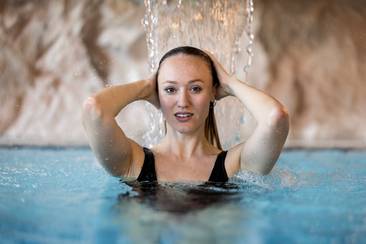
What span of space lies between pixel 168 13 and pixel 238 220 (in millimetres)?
2577

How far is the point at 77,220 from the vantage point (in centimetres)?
157

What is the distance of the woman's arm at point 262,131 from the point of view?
1.78 meters

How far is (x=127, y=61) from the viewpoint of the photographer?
4672 millimetres

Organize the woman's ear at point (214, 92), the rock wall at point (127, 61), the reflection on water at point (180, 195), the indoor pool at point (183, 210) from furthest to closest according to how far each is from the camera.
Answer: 1. the rock wall at point (127, 61)
2. the woman's ear at point (214, 92)
3. the reflection on water at point (180, 195)
4. the indoor pool at point (183, 210)

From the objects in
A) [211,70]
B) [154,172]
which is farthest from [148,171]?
[211,70]

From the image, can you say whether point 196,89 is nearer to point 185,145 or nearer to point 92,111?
point 185,145

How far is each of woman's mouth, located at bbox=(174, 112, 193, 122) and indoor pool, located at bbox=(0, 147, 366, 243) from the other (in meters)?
0.20

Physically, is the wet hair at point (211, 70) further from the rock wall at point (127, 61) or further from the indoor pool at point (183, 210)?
the rock wall at point (127, 61)

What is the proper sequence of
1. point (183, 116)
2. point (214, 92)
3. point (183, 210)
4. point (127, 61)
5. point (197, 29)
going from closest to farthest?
point (183, 210) → point (183, 116) → point (214, 92) → point (197, 29) → point (127, 61)

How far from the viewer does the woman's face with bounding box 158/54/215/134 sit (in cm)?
187

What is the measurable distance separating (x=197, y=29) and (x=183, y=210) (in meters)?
2.17

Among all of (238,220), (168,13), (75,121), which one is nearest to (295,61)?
(168,13)

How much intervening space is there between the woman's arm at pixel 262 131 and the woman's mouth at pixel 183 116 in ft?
0.58

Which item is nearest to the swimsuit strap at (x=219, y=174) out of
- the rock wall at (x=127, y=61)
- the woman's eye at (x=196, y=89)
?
the woman's eye at (x=196, y=89)
